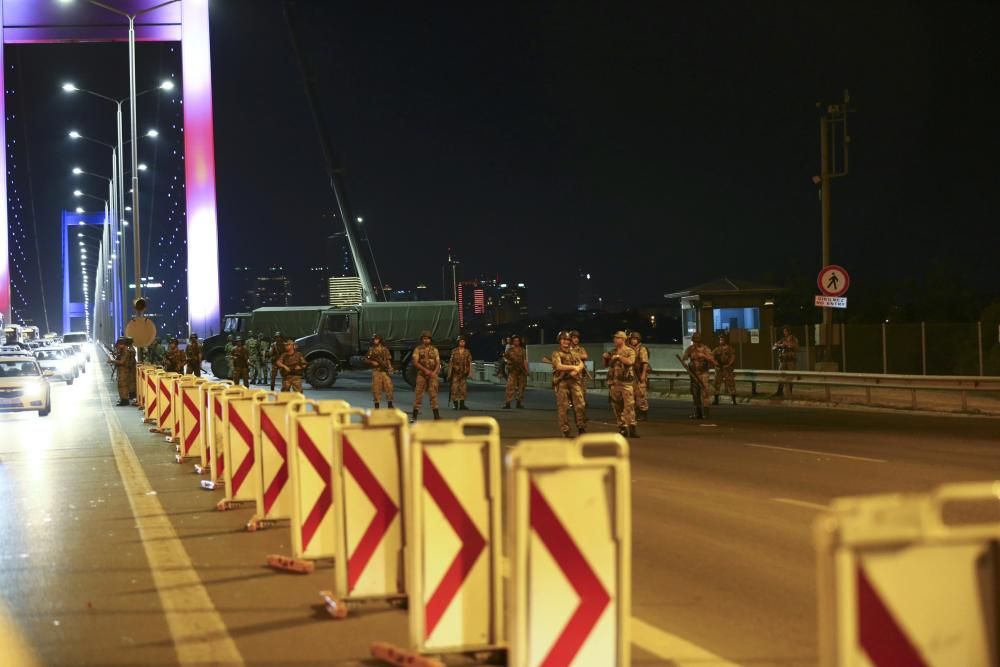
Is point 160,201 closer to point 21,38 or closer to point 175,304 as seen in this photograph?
point 175,304

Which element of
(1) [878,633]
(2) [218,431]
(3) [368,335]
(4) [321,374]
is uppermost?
(3) [368,335]

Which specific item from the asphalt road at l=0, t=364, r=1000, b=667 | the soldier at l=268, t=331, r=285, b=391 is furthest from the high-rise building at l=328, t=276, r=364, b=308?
the asphalt road at l=0, t=364, r=1000, b=667

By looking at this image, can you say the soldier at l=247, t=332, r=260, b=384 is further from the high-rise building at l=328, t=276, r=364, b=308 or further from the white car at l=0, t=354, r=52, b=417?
the white car at l=0, t=354, r=52, b=417

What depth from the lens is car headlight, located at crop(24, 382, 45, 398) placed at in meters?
28.2

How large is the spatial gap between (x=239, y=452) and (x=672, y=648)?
597 cm

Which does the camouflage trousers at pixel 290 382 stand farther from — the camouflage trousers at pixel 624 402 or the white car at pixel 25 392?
the camouflage trousers at pixel 624 402

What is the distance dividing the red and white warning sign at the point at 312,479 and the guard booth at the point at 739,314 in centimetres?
2687

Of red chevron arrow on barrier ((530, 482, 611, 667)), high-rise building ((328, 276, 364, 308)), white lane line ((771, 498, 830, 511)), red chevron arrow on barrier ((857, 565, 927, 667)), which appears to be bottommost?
white lane line ((771, 498, 830, 511))

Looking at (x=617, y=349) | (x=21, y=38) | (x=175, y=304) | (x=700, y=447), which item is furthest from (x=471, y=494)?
(x=175, y=304)

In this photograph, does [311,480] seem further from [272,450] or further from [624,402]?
[624,402]

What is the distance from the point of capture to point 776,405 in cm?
2931

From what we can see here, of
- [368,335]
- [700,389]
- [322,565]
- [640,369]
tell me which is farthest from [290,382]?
[322,565]

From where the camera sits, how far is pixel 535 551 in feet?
16.6

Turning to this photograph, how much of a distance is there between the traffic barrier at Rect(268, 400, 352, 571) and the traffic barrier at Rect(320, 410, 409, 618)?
1.17 metres
